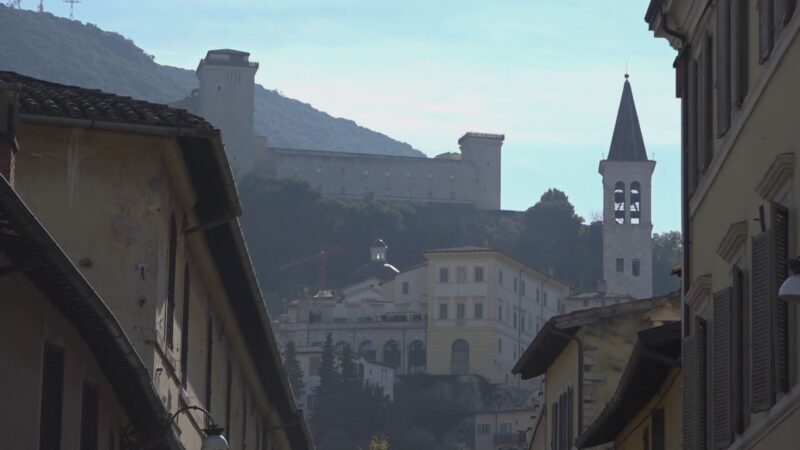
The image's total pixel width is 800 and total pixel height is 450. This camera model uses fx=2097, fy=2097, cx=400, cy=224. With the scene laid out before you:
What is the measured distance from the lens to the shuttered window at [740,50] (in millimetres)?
13117

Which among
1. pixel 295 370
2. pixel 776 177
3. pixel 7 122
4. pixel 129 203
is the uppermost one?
pixel 295 370

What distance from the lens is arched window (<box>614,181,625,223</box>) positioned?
180250 millimetres

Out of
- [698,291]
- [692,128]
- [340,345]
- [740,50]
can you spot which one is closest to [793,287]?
[740,50]

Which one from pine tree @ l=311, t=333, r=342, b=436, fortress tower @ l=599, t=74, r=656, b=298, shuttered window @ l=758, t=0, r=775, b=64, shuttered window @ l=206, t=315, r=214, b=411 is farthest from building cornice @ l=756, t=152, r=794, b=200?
fortress tower @ l=599, t=74, r=656, b=298

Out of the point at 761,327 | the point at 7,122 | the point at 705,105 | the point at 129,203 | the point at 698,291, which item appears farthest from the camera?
the point at 129,203

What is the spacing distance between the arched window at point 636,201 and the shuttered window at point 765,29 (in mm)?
168209

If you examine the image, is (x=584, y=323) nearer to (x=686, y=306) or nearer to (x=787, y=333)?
(x=686, y=306)

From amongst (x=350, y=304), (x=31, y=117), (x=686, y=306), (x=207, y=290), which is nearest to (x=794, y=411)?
(x=686, y=306)

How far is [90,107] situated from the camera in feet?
50.2

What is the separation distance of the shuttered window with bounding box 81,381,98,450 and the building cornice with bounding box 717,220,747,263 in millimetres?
4270

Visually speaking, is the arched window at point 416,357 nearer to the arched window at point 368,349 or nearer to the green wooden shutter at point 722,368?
the arched window at point 368,349

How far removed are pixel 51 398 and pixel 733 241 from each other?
4.38 m

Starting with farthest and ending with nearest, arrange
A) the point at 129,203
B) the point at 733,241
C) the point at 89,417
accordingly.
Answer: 1. the point at 129,203
2. the point at 89,417
3. the point at 733,241

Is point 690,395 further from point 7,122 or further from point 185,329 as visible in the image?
point 7,122
